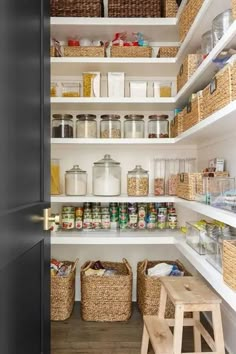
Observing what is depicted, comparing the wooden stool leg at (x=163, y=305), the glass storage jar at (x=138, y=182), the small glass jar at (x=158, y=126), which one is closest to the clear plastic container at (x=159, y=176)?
the glass storage jar at (x=138, y=182)

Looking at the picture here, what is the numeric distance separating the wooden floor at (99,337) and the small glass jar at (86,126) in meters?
1.35

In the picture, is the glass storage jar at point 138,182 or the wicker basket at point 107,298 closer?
the wicker basket at point 107,298

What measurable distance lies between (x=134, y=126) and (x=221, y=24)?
1105 mm

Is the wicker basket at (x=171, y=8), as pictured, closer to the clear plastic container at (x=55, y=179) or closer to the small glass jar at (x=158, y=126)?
the small glass jar at (x=158, y=126)

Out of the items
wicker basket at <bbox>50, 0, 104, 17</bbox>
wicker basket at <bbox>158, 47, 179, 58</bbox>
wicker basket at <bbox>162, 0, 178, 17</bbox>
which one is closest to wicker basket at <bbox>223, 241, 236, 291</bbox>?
wicker basket at <bbox>158, 47, 179, 58</bbox>

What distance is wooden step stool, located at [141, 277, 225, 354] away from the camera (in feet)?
Answer: 4.96

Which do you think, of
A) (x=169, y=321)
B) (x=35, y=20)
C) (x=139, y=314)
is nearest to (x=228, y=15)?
(x=35, y=20)

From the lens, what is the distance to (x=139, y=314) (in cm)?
252

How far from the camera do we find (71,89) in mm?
2572

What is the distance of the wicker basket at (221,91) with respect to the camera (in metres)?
1.33

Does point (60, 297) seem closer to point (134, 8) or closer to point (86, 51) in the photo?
point (86, 51)

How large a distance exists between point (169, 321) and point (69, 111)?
1.73 meters

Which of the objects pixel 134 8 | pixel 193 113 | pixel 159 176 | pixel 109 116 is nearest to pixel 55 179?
pixel 109 116

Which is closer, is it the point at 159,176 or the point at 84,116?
the point at 84,116
